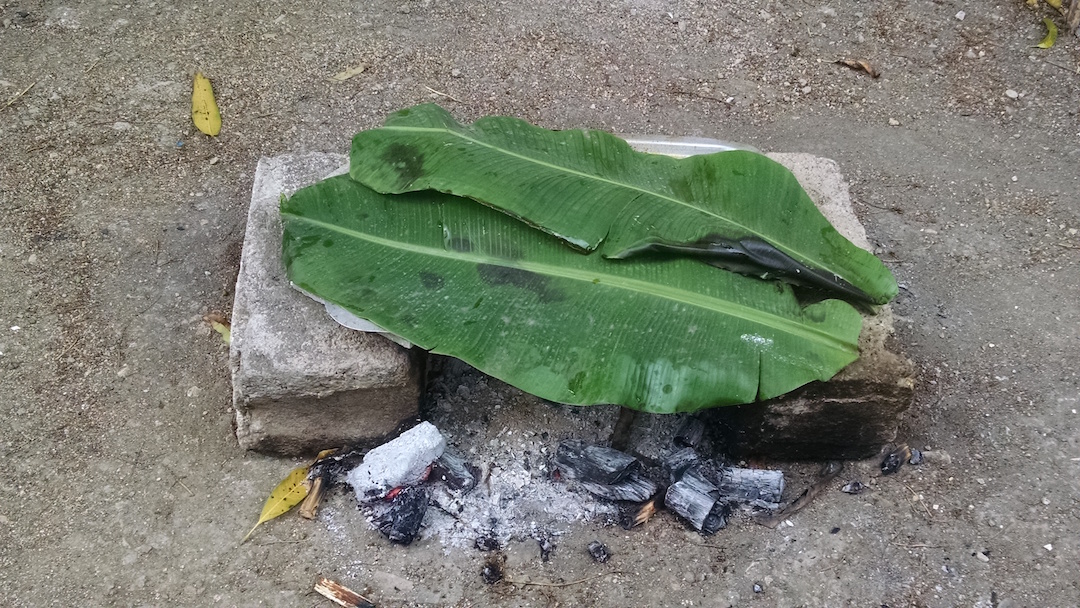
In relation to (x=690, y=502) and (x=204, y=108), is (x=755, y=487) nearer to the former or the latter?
(x=690, y=502)

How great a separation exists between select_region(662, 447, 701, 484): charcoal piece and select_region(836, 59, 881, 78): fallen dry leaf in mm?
2423

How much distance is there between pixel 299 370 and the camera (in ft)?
7.16

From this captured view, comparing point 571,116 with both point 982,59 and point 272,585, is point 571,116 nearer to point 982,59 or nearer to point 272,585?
point 982,59

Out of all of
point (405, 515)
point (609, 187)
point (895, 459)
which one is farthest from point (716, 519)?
point (609, 187)

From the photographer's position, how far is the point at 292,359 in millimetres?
2191

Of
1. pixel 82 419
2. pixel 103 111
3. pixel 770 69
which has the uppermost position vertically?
pixel 770 69

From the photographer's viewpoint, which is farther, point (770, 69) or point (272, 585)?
point (770, 69)

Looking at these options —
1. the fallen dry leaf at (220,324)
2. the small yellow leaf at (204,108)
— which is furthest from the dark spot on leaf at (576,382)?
the small yellow leaf at (204,108)

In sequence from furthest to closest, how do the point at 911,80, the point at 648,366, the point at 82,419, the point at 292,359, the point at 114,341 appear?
the point at 911,80, the point at 114,341, the point at 82,419, the point at 292,359, the point at 648,366

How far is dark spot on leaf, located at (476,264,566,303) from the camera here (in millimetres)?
2113

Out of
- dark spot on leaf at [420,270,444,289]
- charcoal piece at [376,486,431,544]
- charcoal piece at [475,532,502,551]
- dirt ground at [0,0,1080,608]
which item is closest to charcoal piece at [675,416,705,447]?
dirt ground at [0,0,1080,608]

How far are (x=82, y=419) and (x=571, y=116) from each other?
234 cm

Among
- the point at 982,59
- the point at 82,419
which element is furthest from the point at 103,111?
the point at 982,59

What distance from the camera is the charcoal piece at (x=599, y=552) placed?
2.20 metres
